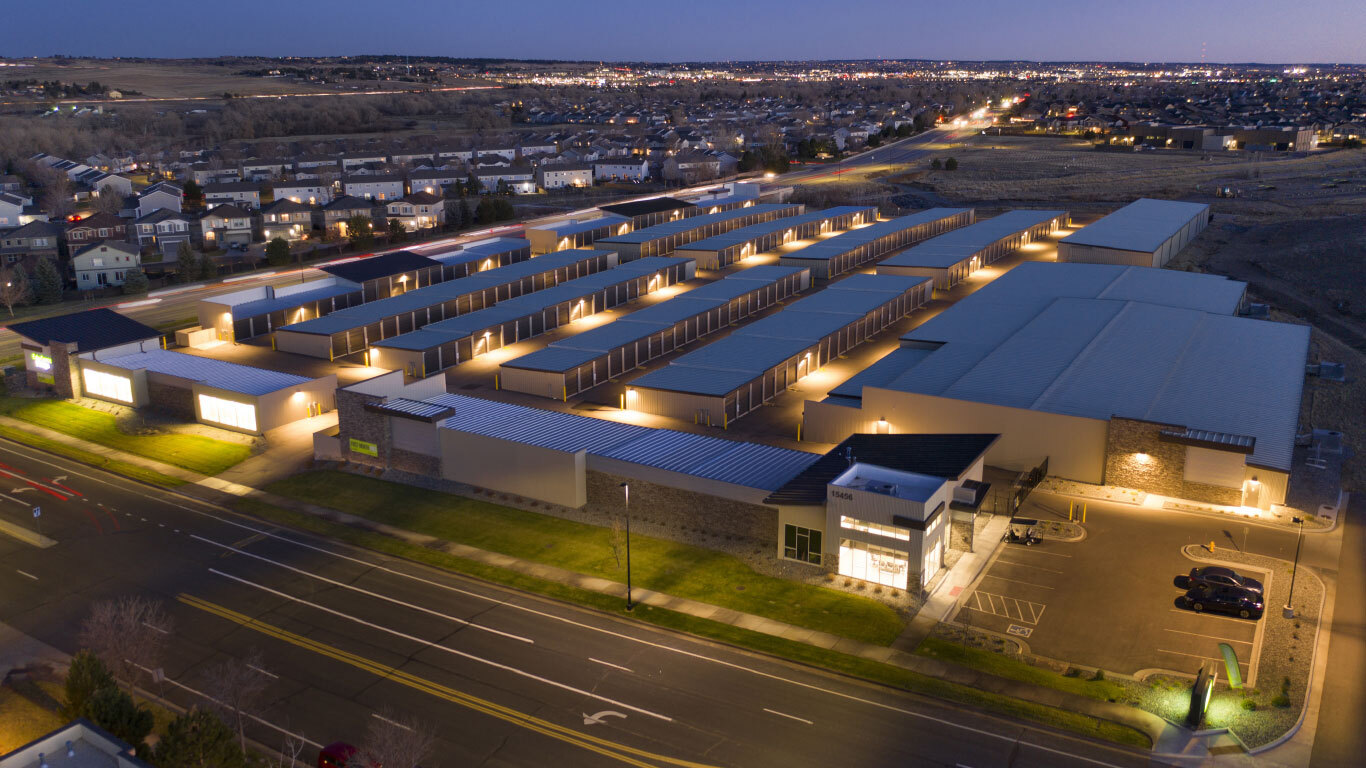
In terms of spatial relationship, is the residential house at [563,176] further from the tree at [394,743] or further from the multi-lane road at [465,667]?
the tree at [394,743]

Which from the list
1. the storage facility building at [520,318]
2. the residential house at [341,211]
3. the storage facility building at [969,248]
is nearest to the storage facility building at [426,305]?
the storage facility building at [520,318]

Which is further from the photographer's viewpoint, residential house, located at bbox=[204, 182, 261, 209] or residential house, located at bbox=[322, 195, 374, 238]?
residential house, located at bbox=[204, 182, 261, 209]

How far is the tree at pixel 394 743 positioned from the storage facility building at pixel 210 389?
24.7m

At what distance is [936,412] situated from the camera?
1596 inches

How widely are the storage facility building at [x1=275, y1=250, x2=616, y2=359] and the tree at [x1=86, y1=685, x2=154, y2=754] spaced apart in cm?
3627

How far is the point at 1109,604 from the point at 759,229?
64076mm

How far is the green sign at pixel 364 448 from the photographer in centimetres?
4106

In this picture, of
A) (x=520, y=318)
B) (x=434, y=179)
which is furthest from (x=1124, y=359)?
(x=434, y=179)

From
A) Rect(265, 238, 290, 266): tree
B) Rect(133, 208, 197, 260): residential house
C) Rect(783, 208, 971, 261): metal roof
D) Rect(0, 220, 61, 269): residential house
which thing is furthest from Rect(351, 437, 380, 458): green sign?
Rect(133, 208, 197, 260): residential house

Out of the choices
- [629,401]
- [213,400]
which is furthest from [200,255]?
[629,401]

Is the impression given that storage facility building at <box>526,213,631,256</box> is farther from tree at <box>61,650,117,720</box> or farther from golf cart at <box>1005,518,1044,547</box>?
tree at <box>61,650,117,720</box>

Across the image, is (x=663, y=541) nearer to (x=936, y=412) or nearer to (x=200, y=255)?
(x=936, y=412)

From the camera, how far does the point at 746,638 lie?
91.9ft

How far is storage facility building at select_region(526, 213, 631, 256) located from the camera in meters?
85.8
